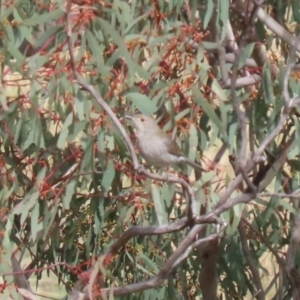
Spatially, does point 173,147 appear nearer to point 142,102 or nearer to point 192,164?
Result: point 192,164

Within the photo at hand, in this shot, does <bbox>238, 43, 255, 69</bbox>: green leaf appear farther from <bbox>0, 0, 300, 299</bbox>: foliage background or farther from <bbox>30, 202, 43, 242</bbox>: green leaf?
<bbox>30, 202, 43, 242</bbox>: green leaf

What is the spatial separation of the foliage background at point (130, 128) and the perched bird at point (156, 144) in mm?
47

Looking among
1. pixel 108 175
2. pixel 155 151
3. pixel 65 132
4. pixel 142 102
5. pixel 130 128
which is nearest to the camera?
pixel 142 102

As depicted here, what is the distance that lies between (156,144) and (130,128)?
0.38m

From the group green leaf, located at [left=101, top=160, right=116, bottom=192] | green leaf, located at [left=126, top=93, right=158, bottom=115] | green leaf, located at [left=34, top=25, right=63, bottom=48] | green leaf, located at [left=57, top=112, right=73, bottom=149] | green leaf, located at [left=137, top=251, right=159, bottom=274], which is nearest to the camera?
green leaf, located at [left=34, top=25, right=63, bottom=48]

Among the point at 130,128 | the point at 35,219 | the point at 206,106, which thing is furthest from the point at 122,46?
the point at 130,128

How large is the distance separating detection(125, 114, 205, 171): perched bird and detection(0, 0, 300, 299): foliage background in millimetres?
47

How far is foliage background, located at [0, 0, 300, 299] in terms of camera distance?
3166 mm

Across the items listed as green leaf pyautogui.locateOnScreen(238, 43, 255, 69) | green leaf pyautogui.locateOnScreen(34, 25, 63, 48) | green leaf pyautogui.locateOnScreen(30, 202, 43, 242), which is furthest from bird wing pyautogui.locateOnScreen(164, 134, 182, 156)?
green leaf pyautogui.locateOnScreen(34, 25, 63, 48)

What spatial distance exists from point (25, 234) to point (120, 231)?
1.39 ft

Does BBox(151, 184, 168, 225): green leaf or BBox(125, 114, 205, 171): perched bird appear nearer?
BBox(151, 184, 168, 225): green leaf

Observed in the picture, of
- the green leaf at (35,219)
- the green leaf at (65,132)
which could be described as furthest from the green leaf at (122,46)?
the green leaf at (35,219)

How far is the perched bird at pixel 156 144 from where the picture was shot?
11.5 feet

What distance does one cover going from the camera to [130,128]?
394 centimetres
